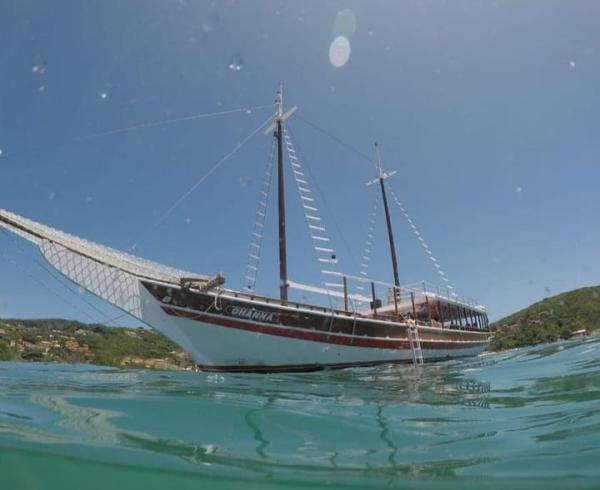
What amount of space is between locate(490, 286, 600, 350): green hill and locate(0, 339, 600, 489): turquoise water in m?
38.0

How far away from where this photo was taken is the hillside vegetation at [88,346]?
59.6 ft

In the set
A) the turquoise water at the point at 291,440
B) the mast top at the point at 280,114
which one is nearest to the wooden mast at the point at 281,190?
the mast top at the point at 280,114

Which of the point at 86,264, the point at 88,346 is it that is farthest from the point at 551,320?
the point at 86,264

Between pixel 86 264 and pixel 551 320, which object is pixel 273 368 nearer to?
pixel 86 264

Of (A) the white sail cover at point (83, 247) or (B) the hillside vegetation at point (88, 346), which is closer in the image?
(A) the white sail cover at point (83, 247)

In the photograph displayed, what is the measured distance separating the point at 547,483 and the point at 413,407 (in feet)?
8.77

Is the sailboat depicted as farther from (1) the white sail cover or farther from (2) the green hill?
(2) the green hill

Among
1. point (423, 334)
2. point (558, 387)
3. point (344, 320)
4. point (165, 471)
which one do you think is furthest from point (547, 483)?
point (423, 334)

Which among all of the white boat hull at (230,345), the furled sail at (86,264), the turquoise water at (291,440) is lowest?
the turquoise water at (291,440)

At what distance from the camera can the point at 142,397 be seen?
510 centimetres

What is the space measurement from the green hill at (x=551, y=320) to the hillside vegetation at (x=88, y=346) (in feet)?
110

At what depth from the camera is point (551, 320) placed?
45.7m

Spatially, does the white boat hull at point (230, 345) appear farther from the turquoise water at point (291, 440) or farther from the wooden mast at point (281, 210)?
the turquoise water at point (291, 440)

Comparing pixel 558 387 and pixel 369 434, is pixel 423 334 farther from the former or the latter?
pixel 369 434
